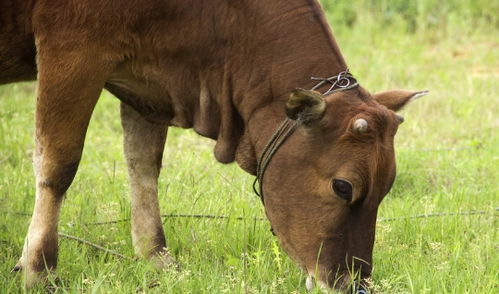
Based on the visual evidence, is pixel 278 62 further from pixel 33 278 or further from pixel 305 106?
pixel 33 278

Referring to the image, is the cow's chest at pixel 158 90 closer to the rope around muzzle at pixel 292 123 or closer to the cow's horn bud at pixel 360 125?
the rope around muzzle at pixel 292 123

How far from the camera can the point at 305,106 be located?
4.28 meters

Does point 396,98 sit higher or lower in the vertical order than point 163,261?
higher

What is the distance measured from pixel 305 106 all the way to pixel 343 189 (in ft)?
1.28

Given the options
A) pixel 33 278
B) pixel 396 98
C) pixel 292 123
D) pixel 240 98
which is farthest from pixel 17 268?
pixel 396 98

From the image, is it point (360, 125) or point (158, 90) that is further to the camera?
point (158, 90)

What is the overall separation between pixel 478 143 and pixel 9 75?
3.85m

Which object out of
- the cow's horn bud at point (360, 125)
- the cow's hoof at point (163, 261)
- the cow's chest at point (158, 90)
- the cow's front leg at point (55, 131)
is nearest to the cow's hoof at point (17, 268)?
the cow's front leg at point (55, 131)

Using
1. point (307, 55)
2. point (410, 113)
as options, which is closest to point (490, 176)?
point (410, 113)

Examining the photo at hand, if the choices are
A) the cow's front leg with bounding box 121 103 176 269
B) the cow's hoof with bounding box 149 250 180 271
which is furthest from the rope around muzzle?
the cow's front leg with bounding box 121 103 176 269

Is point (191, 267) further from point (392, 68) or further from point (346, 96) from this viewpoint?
point (392, 68)

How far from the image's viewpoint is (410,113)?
859 centimetres

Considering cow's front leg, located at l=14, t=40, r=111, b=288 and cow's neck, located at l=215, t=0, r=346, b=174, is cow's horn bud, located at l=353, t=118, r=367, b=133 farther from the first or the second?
cow's front leg, located at l=14, t=40, r=111, b=288

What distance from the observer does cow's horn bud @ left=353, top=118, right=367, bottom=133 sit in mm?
4207
